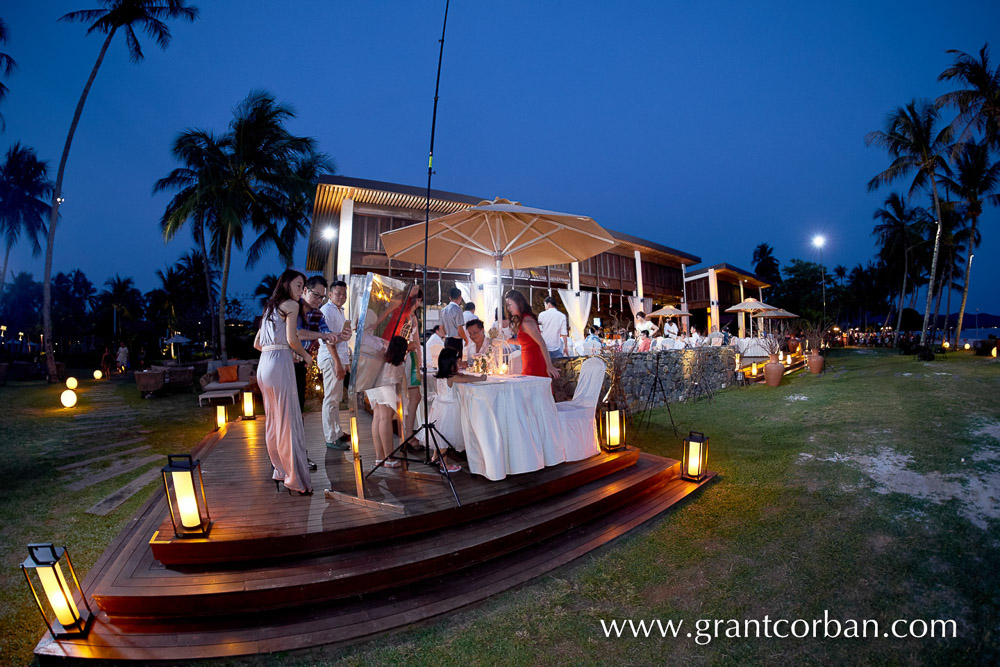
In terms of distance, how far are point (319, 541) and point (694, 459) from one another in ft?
13.5

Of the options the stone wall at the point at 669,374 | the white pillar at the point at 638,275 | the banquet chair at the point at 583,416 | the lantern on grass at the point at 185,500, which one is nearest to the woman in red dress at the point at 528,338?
the banquet chair at the point at 583,416

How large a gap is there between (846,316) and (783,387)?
58.8m

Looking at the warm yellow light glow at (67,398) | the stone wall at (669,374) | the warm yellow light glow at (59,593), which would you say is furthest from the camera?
the warm yellow light glow at (67,398)

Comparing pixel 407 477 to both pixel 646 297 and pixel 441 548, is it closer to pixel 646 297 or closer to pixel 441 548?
pixel 441 548

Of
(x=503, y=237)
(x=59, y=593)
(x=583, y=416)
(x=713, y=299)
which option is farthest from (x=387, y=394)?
(x=713, y=299)

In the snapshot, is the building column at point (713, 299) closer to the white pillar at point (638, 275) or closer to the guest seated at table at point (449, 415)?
the white pillar at point (638, 275)

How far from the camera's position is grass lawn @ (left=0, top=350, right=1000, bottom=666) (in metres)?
2.53

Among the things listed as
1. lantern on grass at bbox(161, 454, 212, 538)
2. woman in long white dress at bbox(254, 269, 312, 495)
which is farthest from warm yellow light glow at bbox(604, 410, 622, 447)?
lantern on grass at bbox(161, 454, 212, 538)

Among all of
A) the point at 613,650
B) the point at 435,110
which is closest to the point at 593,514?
the point at 613,650

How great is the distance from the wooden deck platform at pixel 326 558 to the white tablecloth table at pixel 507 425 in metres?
0.17

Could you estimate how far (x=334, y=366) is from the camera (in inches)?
198

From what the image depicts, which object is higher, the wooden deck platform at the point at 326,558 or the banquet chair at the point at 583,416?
the banquet chair at the point at 583,416

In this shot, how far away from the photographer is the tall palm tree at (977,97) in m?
17.1

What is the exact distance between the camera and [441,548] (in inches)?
125
